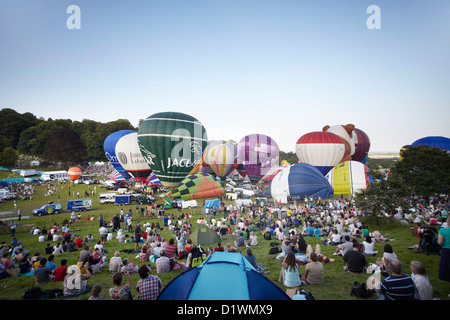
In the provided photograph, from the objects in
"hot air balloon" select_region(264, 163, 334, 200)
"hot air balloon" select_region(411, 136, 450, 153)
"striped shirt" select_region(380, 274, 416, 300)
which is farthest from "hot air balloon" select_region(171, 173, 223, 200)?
"hot air balloon" select_region(411, 136, 450, 153)

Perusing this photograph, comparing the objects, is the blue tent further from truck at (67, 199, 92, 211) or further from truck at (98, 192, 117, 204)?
truck at (98, 192, 117, 204)

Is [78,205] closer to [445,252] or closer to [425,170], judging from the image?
[445,252]

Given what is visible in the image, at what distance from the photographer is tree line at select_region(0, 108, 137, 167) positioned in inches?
2591

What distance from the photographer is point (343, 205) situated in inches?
808

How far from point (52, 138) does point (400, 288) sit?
79931mm

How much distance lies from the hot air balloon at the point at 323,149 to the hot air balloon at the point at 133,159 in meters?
22.1

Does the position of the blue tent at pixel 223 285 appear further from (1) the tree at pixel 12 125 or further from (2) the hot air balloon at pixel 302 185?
(1) the tree at pixel 12 125

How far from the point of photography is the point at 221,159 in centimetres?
4459

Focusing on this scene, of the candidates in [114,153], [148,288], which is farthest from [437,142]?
[114,153]

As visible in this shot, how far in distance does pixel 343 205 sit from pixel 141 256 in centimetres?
1722

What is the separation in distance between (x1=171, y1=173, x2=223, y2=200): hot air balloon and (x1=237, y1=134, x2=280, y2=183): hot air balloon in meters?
12.2

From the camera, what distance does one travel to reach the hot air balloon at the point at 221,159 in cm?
4466

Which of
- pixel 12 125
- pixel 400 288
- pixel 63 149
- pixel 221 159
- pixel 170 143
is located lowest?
pixel 400 288

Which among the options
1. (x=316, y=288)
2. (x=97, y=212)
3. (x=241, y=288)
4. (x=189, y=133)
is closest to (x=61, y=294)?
(x=241, y=288)
